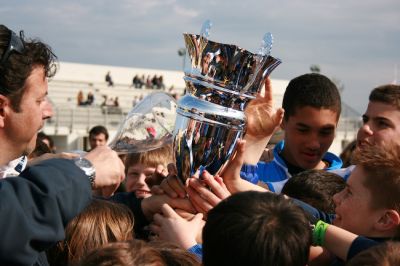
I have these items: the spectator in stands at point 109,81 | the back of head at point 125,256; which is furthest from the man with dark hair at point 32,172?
the spectator in stands at point 109,81

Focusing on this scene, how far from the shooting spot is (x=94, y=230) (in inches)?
101

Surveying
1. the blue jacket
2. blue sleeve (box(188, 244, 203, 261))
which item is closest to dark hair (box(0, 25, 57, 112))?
blue sleeve (box(188, 244, 203, 261))

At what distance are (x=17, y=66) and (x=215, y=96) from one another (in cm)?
76

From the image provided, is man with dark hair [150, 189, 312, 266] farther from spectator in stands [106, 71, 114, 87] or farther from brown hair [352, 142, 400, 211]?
spectator in stands [106, 71, 114, 87]

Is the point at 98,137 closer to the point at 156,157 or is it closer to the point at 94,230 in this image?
the point at 156,157

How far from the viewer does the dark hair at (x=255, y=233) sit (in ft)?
6.02

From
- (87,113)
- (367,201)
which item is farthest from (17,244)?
(87,113)

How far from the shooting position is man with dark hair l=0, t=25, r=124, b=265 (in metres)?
1.82

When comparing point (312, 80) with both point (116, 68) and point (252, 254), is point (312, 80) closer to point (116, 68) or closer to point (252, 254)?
point (252, 254)

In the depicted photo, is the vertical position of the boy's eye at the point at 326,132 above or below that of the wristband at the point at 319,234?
above

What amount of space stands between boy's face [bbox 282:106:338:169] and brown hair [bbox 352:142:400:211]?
4.70ft

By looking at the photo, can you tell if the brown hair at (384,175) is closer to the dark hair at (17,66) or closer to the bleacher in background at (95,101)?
the dark hair at (17,66)

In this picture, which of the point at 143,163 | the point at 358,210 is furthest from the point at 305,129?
the point at 358,210

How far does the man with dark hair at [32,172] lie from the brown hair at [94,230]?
0.24 m
